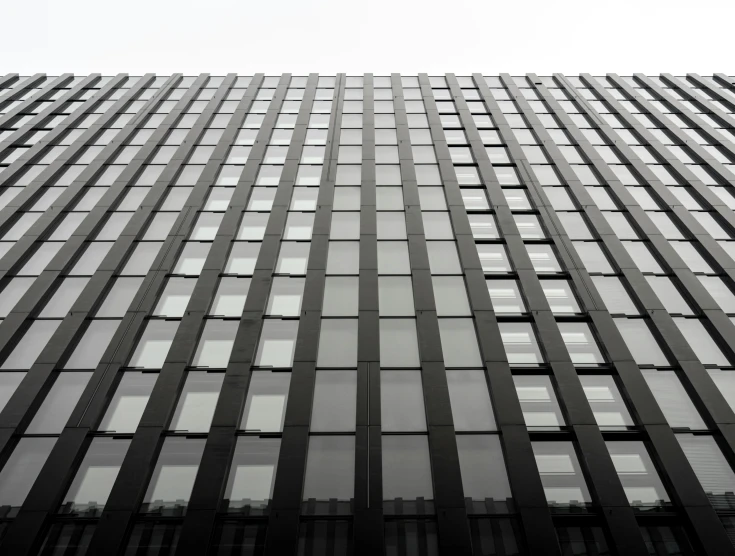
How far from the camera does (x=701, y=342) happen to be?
58.0 feet

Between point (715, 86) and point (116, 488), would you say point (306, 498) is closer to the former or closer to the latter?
point (116, 488)

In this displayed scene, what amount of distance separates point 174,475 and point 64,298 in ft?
31.4

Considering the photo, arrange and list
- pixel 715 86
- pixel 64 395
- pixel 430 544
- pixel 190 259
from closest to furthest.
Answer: pixel 430 544
pixel 64 395
pixel 190 259
pixel 715 86

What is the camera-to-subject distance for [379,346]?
1669 centimetres

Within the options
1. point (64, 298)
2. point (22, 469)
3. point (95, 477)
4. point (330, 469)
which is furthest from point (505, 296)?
point (64, 298)

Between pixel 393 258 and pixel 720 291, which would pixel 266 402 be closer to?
pixel 393 258

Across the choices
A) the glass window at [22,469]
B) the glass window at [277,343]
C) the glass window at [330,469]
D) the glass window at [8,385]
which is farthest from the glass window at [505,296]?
the glass window at [8,385]

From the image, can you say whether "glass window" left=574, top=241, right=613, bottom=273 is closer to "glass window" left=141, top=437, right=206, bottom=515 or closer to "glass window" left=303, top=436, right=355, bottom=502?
"glass window" left=303, top=436, right=355, bottom=502

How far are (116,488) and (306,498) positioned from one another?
479 cm

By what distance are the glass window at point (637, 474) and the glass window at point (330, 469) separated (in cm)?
707

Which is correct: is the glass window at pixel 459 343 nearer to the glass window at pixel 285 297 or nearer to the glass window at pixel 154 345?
the glass window at pixel 285 297

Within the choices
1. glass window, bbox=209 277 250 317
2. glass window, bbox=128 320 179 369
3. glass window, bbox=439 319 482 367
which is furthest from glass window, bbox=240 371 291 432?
glass window, bbox=439 319 482 367

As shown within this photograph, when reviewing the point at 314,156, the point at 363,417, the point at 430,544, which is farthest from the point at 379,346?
the point at 314,156

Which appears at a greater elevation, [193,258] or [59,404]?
[193,258]
